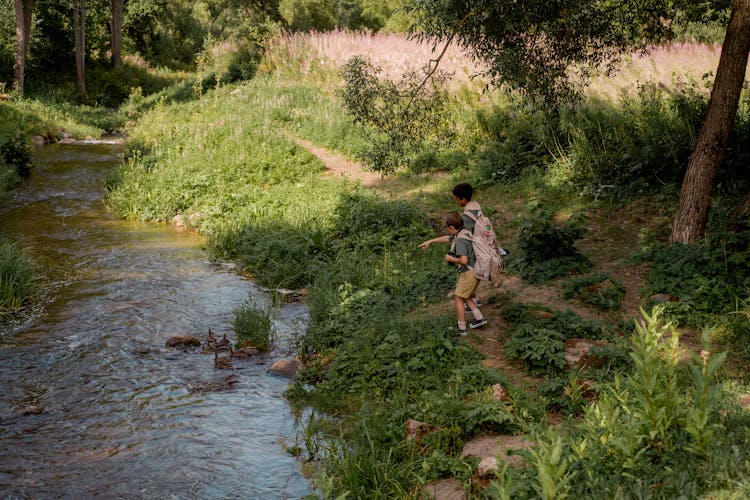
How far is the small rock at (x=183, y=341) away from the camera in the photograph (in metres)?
7.93

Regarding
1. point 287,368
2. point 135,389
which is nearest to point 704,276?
point 287,368

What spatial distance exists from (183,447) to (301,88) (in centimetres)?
1759

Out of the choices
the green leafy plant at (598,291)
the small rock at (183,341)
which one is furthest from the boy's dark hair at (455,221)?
the small rock at (183,341)

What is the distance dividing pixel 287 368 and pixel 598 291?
364cm

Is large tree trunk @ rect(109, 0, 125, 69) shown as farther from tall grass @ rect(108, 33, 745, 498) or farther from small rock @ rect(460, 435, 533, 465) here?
small rock @ rect(460, 435, 533, 465)

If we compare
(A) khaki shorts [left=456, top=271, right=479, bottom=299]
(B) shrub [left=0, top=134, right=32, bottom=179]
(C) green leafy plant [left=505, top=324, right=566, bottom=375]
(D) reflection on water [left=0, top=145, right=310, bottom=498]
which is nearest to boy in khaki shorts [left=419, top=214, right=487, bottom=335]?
(A) khaki shorts [left=456, top=271, right=479, bottom=299]

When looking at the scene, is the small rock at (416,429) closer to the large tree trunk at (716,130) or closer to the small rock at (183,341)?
the small rock at (183,341)

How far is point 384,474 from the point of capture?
16.2ft

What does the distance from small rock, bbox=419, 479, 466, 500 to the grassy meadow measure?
0.07m

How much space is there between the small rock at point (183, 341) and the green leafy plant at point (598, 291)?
4408 mm

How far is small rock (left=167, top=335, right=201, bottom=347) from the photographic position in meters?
7.93

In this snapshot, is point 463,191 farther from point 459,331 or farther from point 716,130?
point 716,130

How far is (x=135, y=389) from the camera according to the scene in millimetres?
6801

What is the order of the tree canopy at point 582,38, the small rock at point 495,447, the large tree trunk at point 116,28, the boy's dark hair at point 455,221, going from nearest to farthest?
the small rock at point 495,447
the boy's dark hair at point 455,221
the tree canopy at point 582,38
the large tree trunk at point 116,28
